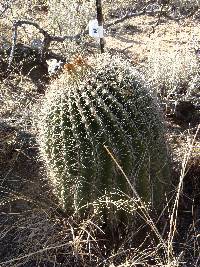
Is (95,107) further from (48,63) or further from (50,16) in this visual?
(50,16)

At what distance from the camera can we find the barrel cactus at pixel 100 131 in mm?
2336

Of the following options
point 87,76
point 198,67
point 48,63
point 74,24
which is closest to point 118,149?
point 87,76

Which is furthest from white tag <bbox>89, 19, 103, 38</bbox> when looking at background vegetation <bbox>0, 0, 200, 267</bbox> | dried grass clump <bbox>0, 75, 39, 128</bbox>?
dried grass clump <bbox>0, 75, 39, 128</bbox>

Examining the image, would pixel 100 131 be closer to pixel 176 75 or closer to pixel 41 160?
pixel 41 160

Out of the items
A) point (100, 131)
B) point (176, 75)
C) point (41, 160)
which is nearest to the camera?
point (100, 131)

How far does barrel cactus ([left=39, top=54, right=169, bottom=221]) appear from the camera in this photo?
2.34 m

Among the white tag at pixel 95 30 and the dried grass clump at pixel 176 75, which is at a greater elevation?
the white tag at pixel 95 30

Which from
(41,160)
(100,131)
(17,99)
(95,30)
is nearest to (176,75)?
(95,30)

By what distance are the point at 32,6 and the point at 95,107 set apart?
398cm

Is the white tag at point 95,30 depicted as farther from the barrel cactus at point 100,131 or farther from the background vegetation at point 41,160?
the barrel cactus at point 100,131

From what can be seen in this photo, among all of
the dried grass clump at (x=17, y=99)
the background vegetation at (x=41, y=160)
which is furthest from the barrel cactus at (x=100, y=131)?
the dried grass clump at (x=17, y=99)

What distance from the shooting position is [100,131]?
7.63 ft

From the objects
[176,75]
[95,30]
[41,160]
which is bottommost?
[41,160]

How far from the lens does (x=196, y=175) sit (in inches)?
117
